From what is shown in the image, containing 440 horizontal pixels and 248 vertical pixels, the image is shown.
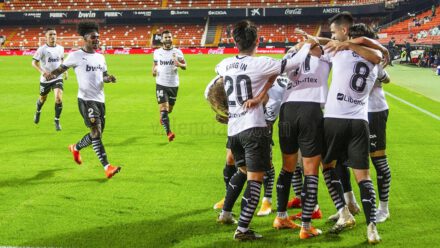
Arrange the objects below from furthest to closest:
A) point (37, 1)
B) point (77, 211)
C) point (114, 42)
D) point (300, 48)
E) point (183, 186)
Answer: point (37, 1), point (114, 42), point (183, 186), point (77, 211), point (300, 48)

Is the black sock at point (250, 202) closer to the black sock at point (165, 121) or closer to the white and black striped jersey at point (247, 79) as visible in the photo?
the white and black striped jersey at point (247, 79)

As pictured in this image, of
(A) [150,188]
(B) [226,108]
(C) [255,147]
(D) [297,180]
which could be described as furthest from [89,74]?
(C) [255,147]

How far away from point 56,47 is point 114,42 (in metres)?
55.0

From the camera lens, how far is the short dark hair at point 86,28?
27.8 feet

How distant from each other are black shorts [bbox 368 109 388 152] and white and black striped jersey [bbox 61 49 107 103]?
15.0 ft

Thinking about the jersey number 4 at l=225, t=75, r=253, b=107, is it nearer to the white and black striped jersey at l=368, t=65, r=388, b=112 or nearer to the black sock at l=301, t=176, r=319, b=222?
the black sock at l=301, t=176, r=319, b=222

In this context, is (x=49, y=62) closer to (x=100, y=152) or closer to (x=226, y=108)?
(x=100, y=152)

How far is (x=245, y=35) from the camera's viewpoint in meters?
5.36

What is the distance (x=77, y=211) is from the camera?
22.1ft

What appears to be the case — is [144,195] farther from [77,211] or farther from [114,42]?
[114,42]

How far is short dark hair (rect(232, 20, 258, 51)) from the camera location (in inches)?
210

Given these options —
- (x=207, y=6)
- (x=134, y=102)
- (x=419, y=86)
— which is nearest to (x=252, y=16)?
(x=207, y=6)

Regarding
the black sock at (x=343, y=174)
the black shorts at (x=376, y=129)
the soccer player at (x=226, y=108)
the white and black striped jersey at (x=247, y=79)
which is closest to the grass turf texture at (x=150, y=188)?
the soccer player at (x=226, y=108)

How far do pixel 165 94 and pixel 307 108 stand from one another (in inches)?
308
